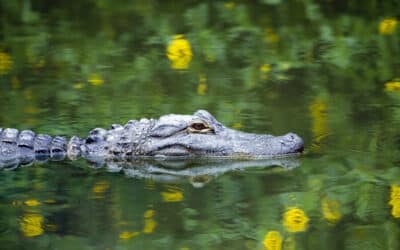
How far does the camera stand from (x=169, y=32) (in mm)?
13109

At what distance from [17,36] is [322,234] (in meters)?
7.75

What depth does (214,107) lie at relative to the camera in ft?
32.0

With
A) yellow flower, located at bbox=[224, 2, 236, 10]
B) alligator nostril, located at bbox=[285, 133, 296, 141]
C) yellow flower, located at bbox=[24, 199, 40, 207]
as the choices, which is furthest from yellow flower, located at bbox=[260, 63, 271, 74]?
yellow flower, located at bbox=[24, 199, 40, 207]

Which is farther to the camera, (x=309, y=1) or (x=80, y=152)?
(x=309, y=1)

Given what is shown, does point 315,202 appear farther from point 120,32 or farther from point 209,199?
point 120,32

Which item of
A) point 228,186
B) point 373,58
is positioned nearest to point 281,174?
point 228,186

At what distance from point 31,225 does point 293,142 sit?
7.97 ft

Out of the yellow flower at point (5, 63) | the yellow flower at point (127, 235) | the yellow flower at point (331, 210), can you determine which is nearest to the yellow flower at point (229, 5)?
the yellow flower at point (5, 63)

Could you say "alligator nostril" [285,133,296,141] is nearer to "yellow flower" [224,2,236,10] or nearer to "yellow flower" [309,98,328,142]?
"yellow flower" [309,98,328,142]

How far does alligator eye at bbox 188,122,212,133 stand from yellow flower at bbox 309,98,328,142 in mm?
885

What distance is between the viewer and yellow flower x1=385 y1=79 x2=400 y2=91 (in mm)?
10266

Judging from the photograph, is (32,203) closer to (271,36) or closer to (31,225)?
(31,225)

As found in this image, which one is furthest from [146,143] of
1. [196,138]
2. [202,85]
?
[202,85]

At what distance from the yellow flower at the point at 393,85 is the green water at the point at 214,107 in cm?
2
